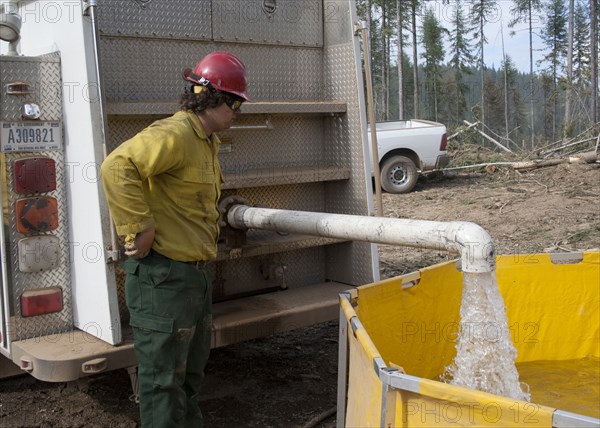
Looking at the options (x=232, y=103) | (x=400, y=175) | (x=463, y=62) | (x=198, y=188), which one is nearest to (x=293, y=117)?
(x=232, y=103)

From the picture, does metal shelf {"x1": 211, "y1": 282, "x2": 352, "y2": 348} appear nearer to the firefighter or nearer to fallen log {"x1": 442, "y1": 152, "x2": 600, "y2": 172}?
the firefighter

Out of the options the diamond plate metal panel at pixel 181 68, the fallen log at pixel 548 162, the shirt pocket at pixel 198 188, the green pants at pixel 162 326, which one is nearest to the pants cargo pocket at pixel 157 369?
the green pants at pixel 162 326

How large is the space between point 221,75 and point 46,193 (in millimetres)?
1289

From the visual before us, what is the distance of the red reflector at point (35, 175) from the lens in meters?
3.82

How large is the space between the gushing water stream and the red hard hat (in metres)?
1.46

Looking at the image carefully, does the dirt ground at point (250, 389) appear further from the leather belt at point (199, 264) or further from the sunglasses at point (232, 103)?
the sunglasses at point (232, 103)

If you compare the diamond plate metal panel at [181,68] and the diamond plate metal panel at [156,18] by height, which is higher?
the diamond plate metal panel at [156,18]

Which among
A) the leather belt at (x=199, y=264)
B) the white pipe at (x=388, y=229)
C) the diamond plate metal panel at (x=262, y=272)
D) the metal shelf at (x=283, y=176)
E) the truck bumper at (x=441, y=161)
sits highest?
the truck bumper at (x=441, y=161)

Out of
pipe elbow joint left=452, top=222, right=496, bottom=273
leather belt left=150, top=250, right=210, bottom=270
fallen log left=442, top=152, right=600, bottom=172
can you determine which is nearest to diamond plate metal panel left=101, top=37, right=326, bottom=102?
leather belt left=150, top=250, right=210, bottom=270

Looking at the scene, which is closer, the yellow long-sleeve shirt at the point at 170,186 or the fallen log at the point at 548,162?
the yellow long-sleeve shirt at the point at 170,186

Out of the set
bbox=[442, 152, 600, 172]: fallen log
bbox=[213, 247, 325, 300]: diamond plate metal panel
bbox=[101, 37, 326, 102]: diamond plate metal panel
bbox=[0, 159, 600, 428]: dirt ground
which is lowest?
bbox=[0, 159, 600, 428]: dirt ground

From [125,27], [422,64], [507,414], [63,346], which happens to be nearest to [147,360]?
[63,346]

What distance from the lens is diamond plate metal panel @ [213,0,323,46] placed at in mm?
4926

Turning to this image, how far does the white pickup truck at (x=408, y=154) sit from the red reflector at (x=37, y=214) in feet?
39.2
